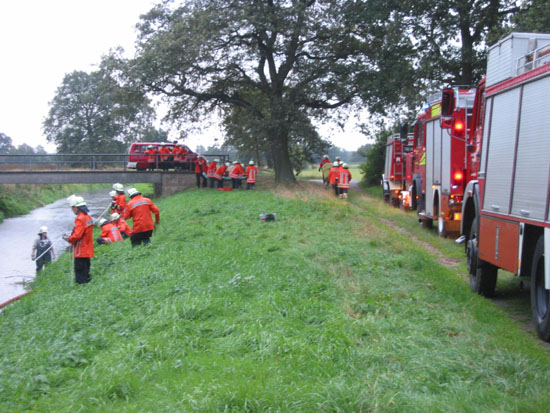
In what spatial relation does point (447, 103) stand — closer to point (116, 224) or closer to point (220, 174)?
point (116, 224)

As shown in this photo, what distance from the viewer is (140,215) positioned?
14.1 meters

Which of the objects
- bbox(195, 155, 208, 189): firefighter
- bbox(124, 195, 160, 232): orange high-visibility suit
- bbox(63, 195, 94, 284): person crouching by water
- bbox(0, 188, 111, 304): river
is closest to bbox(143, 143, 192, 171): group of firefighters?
bbox(195, 155, 208, 189): firefighter

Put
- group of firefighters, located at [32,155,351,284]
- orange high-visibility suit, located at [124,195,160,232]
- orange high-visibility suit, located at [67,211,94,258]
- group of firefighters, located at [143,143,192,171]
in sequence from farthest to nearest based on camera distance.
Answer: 1. group of firefighters, located at [143,143,192,171]
2. orange high-visibility suit, located at [124,195,160,232]
3. group of firefighters, located at [32,155,351,284]
4. orange high-visibility suit, located at [67,211,94,258]

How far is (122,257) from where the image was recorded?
13789 mm

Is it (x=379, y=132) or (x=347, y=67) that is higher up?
(x=347, y=67)

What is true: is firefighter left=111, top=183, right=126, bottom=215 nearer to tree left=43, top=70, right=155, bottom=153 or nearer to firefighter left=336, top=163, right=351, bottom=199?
firefighter left=336, top=163, right=351, bottom=199

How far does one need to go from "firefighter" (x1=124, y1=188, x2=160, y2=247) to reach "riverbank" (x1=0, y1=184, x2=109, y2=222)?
2424 cm

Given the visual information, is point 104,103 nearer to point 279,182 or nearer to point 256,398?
point 279,182

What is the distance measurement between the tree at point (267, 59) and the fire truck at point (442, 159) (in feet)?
36.1

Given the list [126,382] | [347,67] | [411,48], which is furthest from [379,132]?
[126,382]

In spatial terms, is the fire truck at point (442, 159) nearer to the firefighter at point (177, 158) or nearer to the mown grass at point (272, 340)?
the mown grass at point (272, 340)

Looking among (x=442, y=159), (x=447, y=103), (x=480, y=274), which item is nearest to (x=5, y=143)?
(x=442, y=159)

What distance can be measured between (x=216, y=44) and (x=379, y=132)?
10.5 m

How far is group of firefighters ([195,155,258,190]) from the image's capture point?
1232 inches
